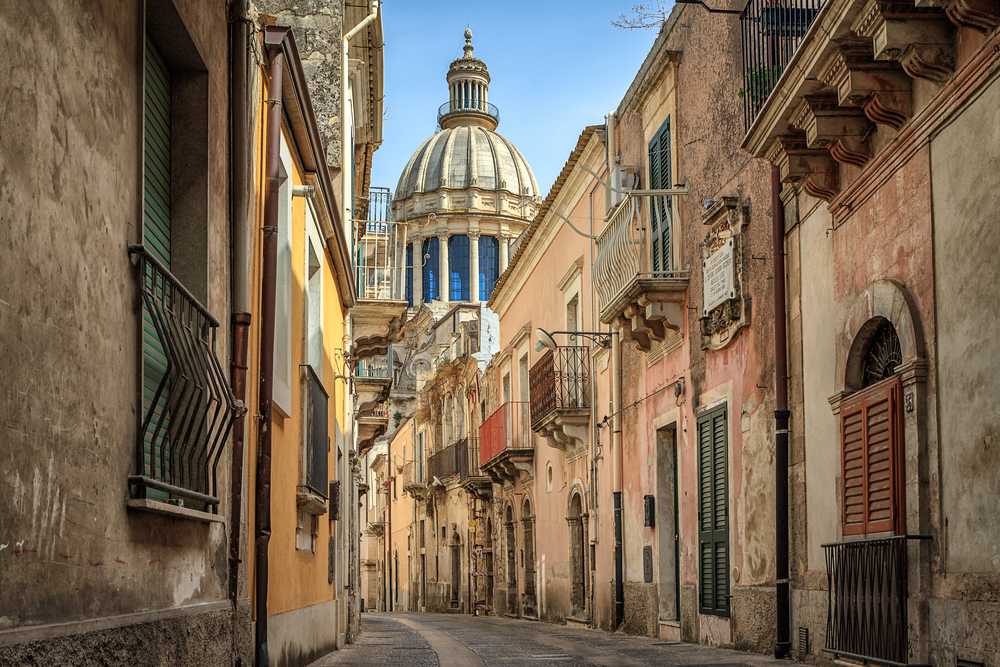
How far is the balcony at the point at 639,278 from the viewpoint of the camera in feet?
45.4

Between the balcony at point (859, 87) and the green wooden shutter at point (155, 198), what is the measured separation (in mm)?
3992

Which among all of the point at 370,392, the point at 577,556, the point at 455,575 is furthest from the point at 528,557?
the point at 455,575

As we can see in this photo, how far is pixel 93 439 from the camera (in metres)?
3.78

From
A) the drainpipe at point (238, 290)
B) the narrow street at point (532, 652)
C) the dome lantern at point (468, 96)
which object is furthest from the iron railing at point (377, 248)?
the dome lantern at point (468, 96)

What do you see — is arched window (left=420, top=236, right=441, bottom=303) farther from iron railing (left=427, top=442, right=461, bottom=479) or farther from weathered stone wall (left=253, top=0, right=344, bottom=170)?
weathered stone wall (left=253, top=0, right=344, bottom=170)

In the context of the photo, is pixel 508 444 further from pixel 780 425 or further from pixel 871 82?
pixel 871 82

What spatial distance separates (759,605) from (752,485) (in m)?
1.17

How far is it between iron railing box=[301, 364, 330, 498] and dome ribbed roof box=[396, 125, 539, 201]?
54803 millimetres

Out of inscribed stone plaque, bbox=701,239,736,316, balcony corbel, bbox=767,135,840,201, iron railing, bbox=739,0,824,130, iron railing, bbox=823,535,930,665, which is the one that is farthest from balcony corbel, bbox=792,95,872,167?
inscribed stone plaque, bbox=701,239,736,316

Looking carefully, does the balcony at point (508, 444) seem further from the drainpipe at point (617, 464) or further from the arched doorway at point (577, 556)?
the drainpipe at point (617, 464)

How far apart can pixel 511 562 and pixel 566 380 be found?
914cm

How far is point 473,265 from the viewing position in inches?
2520

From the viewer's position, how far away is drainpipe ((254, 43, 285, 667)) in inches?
273

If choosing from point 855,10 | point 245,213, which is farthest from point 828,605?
point 245,213
